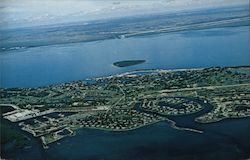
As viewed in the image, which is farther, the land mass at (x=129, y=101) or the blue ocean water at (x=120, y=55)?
the blue ocean water at (x=120, y=55)

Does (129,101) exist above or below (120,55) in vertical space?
below

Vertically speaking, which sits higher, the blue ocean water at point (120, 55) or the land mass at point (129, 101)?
the blue ocean water at point (120, 55)

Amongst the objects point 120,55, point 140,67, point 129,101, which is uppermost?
point 120,55

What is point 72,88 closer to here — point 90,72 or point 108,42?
point 90,72

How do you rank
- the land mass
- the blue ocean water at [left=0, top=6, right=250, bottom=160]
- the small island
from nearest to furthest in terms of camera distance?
the blue ocean water at [left=0, top=6, right=250, bottom=160] → the land mass → the small island

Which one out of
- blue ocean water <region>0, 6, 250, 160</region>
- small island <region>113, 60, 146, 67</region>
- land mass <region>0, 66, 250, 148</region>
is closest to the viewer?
blue ocean water <region>0, 6, 250, 160</region>

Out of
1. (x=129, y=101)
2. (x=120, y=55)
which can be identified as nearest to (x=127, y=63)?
(x=120, y=55)

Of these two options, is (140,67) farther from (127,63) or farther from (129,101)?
(129,101)
